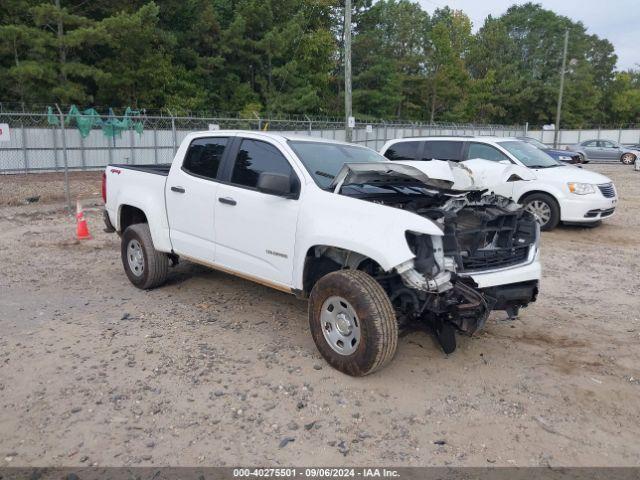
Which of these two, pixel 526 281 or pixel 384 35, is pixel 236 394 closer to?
pixel 526 281

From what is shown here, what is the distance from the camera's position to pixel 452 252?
4.07 metres

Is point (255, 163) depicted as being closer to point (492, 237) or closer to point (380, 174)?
point (380, 174)

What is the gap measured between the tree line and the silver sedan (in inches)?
701

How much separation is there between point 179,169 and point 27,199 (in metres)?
9.54

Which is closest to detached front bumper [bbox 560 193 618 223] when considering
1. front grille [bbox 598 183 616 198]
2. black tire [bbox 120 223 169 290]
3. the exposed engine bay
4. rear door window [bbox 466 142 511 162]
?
front grille [bbox 598 183 616 198]

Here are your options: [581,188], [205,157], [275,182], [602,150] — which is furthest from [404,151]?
[602,150]

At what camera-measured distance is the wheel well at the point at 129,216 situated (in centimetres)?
674

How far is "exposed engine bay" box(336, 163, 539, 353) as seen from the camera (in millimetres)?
3912

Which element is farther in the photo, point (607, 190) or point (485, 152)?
point (485, 152)

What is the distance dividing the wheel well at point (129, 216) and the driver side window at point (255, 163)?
1.97 m

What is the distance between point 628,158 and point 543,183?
24.8 m

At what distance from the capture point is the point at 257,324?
5.37m

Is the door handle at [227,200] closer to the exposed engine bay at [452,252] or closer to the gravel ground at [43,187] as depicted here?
the exposed engine bay at [452,252]

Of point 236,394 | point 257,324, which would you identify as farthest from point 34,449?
point 257,324
